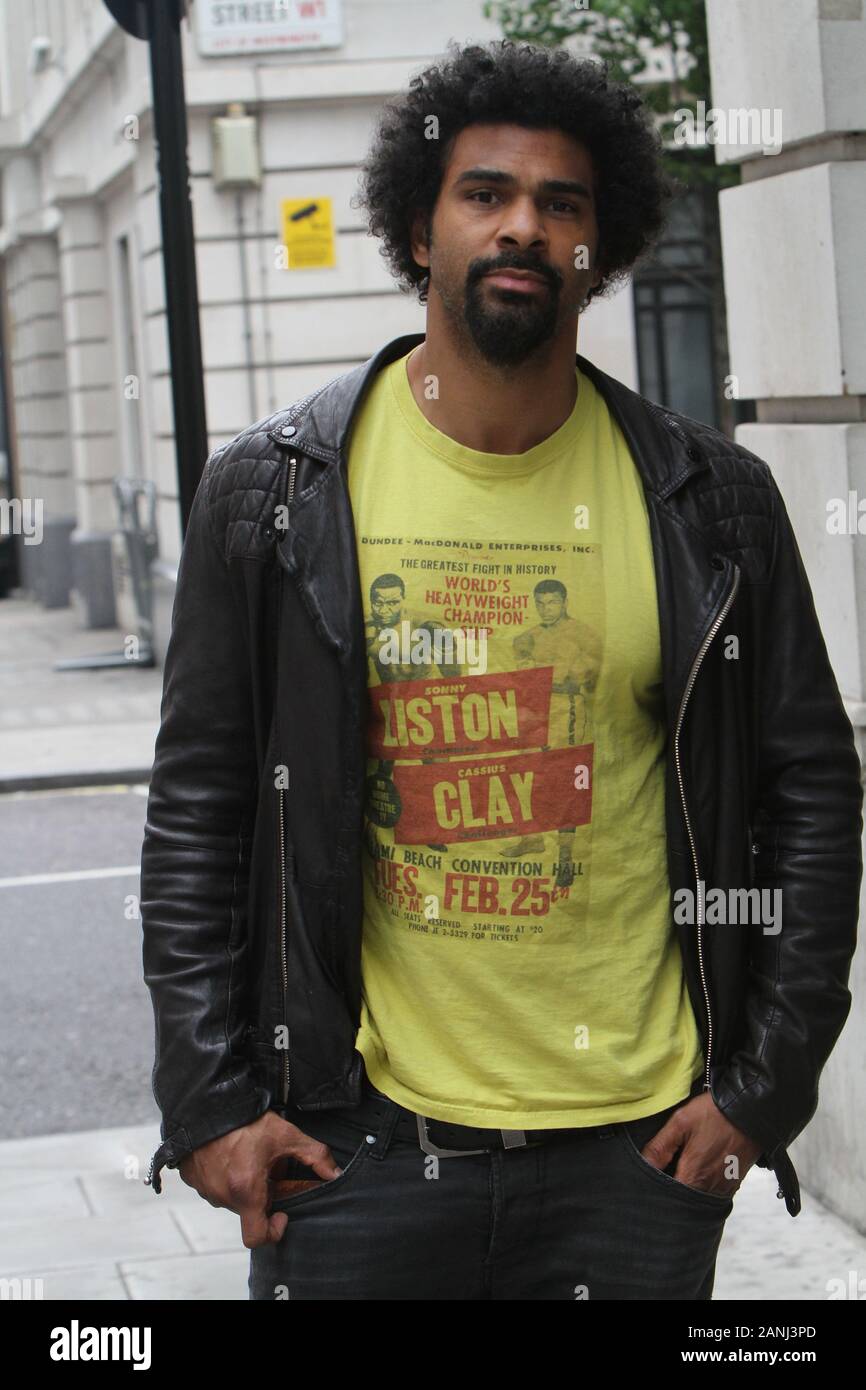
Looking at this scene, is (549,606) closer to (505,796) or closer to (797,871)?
(505,796)

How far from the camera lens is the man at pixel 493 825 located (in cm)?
234

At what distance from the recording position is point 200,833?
242 centimetres

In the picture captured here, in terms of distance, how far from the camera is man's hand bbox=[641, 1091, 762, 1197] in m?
2.37

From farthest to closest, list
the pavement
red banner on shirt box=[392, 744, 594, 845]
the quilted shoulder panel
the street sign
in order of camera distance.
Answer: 1. the street sign
2. the pavement
3. the quilted shoulder panel
4. red banner on shirt box=[392, 744, 594, 845]

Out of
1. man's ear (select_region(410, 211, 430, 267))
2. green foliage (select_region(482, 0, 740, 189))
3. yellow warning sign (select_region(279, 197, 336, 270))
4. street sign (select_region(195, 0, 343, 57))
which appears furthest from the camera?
yellow warning sign (select_region(279, 197, 336, 270))

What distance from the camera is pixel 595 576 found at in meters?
2.37

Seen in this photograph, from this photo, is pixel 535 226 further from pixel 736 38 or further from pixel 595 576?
pixel 736 38

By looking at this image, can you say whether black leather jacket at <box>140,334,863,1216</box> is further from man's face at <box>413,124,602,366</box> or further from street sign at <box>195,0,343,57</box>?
street sign at <box>195,0,343,57</box>

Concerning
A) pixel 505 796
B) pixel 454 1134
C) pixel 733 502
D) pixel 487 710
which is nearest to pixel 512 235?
pixel 733 502

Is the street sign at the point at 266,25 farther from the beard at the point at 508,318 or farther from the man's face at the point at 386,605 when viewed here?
the man's face at the point at 386,605

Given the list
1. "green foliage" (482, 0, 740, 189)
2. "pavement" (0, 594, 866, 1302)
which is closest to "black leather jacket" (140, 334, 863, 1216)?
"pavement" (0, 594, 866, 1302)

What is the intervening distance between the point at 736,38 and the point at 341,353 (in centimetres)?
1068

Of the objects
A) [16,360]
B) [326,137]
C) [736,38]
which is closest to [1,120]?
[16,360]

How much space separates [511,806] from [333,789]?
21 centimetres
